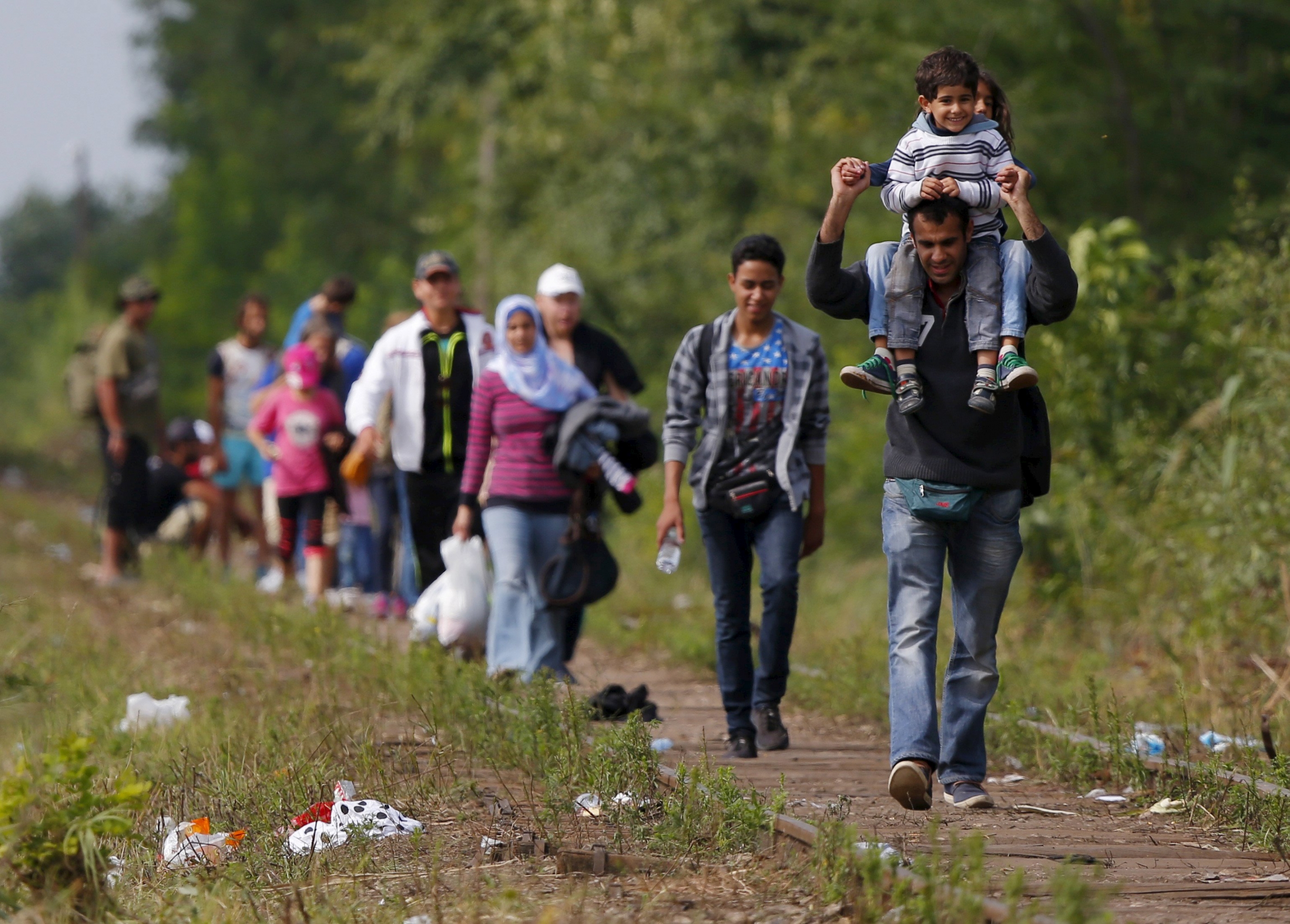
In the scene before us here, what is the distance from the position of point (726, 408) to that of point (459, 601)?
2.51 meters

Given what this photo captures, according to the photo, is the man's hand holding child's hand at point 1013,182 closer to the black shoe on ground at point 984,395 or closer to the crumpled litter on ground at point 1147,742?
the black shoe on ground at point 984,395

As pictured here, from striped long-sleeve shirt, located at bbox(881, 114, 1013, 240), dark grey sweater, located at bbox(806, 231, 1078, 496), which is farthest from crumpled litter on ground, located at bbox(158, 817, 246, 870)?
A: striped long-sleeve shirt, located at bbox(881, 114, 1013, 240)

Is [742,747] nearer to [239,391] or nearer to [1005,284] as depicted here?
[1005,284]

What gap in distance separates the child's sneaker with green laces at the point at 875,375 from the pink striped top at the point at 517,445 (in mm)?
3013

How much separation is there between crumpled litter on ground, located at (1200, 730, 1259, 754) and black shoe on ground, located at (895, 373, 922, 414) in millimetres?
2229

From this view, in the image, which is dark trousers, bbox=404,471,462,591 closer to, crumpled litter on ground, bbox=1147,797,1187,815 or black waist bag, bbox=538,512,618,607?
black waist bag, bbox=538,512,618,607

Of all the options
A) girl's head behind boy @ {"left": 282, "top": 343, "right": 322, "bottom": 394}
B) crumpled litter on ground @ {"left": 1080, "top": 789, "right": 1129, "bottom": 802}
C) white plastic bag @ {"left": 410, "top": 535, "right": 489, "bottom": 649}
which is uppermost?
girl's head behind boy @ {"left": 282, "top": 343, "right": 322, "bottom": 394}

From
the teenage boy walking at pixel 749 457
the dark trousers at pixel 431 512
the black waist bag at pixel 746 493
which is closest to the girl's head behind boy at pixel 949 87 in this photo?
the teenage boy walking at pixel 749 457

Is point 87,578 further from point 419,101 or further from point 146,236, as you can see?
point 146,236

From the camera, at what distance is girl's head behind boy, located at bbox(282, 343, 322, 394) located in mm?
11977

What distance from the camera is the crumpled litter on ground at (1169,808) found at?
5859 millimetres

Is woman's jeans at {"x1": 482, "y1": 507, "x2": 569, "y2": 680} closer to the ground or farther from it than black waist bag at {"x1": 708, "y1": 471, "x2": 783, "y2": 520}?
closer to the ground

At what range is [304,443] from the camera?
466 inches

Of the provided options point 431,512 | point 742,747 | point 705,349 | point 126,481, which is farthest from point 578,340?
point 126,481
